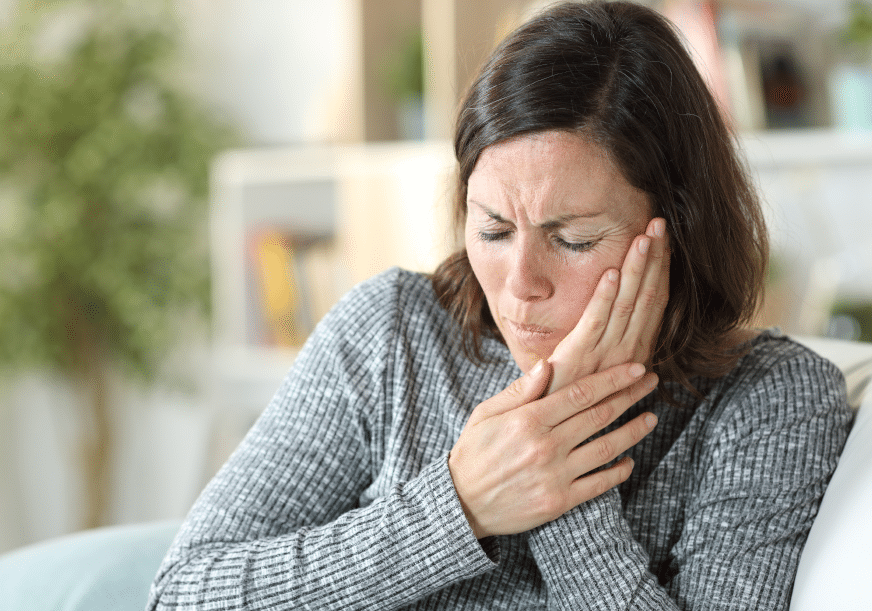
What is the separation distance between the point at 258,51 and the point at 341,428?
2424 mm

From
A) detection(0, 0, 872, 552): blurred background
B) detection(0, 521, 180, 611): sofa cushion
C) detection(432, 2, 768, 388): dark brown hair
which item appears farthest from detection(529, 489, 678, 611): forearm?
detection(0, 0, 872, 552): blurred background

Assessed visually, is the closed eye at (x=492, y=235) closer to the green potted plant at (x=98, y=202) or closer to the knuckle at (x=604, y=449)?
the knuckle at (x=604, y=449)

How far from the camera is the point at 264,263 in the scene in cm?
250

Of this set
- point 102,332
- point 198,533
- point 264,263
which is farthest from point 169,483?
point 198,533

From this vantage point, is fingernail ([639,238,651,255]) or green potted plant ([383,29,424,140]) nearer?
fingernail ([639,238,651,255])

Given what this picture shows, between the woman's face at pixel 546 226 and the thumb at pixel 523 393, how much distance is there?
56mm

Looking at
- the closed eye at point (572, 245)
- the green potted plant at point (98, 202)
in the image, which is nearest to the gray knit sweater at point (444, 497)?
the closed eye at point (572, 245)

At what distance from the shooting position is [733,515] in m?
0.92

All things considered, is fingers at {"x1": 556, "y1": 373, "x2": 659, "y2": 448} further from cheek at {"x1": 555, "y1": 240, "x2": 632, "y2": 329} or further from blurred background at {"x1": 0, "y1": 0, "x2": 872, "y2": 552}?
blurred background at {"x1": 0, "y1": 0, "x2": 872, "y2": 552}

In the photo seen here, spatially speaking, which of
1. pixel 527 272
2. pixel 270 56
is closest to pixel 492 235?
pixel 527 272

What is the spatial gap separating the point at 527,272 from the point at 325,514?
391 millimetres

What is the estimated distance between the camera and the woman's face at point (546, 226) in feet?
2.83

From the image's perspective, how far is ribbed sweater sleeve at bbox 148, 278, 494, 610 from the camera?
2.86 feet

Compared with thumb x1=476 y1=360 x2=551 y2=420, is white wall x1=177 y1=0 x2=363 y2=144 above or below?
above
